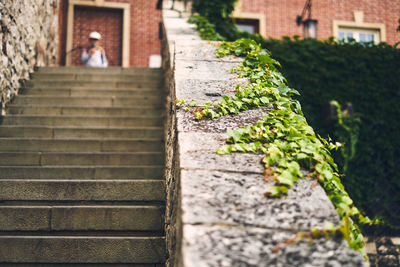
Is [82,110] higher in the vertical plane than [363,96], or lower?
lower

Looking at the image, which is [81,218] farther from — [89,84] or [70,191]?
[89,84]

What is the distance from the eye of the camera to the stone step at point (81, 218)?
7.39 feet

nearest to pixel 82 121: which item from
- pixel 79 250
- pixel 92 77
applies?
pixel 92 77

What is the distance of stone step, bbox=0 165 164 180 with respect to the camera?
275 cm

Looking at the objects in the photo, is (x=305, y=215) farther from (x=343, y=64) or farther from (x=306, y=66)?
(x=343, y=64)

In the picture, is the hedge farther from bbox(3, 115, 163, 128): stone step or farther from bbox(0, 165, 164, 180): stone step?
bbox(0, 165, 164, 180): stone step

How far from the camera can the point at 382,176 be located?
16.6 ft

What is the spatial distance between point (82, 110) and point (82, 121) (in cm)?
26

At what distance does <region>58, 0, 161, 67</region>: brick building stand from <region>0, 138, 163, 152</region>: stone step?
5622mm

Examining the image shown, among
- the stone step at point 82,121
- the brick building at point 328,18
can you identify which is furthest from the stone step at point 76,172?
the brick building at point 328,18

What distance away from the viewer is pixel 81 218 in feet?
7.47

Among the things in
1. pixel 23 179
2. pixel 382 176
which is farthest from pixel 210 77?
Answer: pixel 382 176

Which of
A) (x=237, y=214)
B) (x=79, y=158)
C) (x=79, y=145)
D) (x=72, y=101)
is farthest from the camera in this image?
(x=72, y=101)

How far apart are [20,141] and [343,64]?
4.86 m
